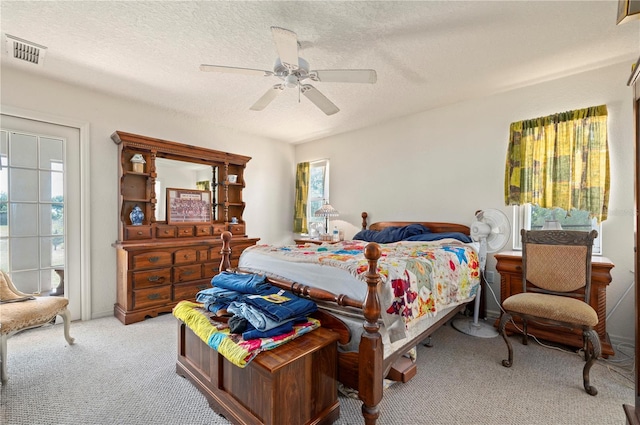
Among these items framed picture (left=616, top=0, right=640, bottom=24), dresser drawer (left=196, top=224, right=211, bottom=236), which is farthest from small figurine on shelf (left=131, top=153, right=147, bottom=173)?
Result: framed picture (left=616, top=0, right=640, bottom=24)

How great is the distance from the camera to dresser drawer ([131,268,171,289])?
10.5ft

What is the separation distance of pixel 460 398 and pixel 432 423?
13.6 inches

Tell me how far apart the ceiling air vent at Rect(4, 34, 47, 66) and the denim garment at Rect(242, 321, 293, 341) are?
3.01 meters

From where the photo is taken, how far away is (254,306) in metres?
1.67

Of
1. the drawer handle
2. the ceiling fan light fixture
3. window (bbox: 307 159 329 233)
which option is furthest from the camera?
window (bbox: 307 159 329 233)

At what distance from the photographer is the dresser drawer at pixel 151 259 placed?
10.5ft

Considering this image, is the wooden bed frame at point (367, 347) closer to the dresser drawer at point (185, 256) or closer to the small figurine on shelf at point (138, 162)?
the dresser drawer at point (185, 256)

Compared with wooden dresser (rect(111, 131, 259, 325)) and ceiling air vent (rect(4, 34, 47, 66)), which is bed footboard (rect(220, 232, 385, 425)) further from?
ceiling air vent (rect(4, 34, 47, 66))

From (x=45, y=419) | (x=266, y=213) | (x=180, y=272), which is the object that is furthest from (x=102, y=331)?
(x=266, y=213)

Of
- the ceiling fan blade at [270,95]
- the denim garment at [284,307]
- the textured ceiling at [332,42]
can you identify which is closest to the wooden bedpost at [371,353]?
the denim garment at [284,307]

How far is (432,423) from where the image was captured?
1609 mm

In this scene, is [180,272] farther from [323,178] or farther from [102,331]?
[323,178]

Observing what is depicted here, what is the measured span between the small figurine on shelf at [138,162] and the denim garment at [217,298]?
2.28 m

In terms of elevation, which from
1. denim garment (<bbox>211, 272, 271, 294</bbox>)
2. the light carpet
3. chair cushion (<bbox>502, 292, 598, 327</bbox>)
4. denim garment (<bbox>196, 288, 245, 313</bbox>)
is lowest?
the light carpet
